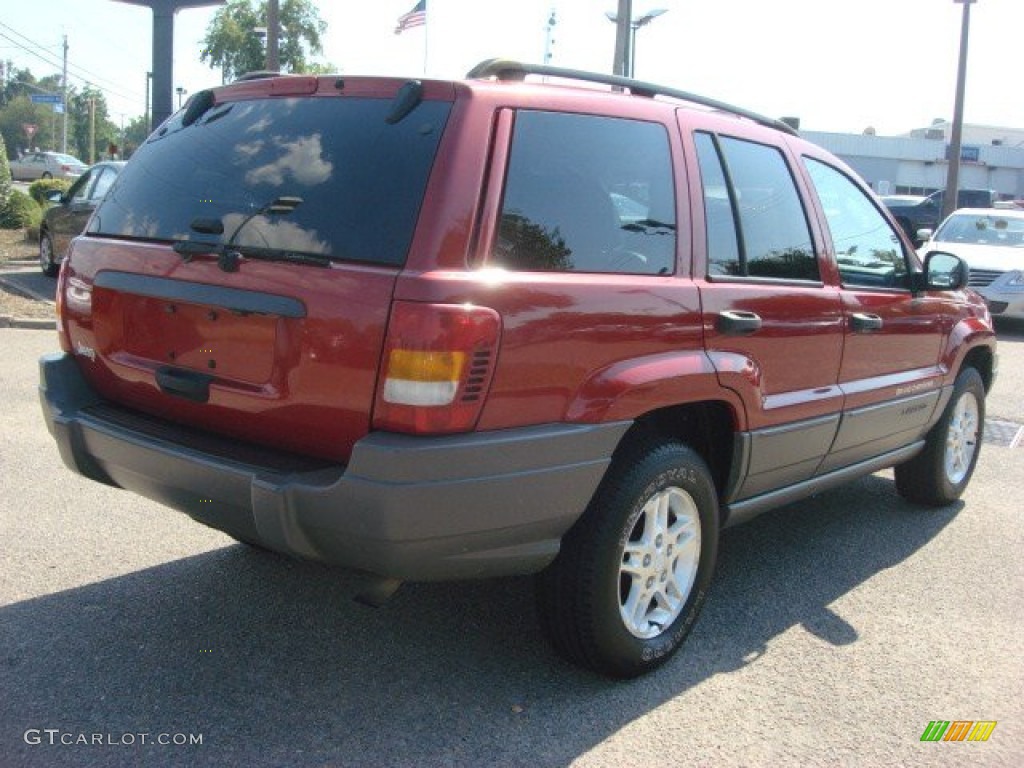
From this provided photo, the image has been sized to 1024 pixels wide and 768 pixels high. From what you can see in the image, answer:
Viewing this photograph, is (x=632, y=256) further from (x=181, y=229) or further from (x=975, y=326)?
(x=975, y=326)

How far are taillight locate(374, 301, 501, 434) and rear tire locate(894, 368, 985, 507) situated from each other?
3.53 meters

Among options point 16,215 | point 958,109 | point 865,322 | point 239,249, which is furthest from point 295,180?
point 958,109

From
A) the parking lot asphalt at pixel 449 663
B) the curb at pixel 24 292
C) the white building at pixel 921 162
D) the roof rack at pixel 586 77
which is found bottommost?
the parking lot asphalt at pixel 449 663

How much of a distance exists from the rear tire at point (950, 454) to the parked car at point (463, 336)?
1687 millimetres

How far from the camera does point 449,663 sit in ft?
11.2

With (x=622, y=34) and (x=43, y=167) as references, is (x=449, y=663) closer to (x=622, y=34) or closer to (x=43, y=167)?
(x=622, y=34)

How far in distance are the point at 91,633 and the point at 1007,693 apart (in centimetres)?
324

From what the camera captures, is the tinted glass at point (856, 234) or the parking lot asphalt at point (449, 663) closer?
the parking lot asphalt at point (449, 663)

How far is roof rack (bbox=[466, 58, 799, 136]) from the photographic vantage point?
315 cm

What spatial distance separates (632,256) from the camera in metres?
3.19

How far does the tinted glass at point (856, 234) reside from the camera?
431 centimetres

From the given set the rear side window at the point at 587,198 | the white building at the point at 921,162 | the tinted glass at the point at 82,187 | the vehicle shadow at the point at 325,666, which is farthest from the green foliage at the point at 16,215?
the white building at the point at 921,162

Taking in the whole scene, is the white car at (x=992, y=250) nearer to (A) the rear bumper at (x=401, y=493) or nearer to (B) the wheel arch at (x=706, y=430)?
(B) the wheel arch at (x=706, y=430)

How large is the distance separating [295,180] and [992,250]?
13.5m
